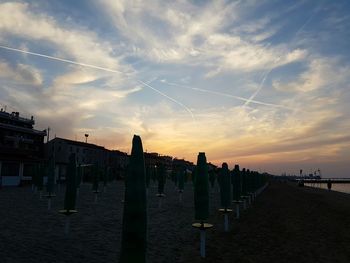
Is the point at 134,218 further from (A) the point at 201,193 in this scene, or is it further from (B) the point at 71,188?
(B) the point at 71,188

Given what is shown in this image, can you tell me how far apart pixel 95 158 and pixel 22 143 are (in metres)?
37.5

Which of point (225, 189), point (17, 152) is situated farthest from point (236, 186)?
point (17, 152)

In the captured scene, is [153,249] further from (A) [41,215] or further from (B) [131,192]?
(A) [41,215]

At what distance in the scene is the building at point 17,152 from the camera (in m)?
47.7

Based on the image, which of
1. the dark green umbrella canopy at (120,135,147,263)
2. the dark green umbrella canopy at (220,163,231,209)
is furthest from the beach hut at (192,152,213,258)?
the dark green umbrella canopy at (120,135,147,263)

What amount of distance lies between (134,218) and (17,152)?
50034 millimetres

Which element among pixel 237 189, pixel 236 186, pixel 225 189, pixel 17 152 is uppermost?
pixel 17 152

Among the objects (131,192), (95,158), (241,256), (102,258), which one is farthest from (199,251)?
(95,158)

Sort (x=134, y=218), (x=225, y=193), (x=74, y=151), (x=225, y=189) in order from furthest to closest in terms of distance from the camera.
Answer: (x=74, y=151), (x=225, y=189), (x=225, y=193), (x=134, y=218)

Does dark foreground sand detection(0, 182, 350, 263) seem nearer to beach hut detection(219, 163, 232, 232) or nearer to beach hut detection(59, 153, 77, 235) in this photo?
beach hut detection(59, 153, 77, 235)

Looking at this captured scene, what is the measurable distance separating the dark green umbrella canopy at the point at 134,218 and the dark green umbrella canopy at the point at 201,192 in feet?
17.2

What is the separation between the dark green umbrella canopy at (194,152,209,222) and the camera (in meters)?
13.0

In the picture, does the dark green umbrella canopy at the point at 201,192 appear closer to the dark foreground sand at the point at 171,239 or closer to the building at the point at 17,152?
the dark foreground sand at the point at 171,239

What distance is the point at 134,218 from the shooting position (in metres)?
7.98
